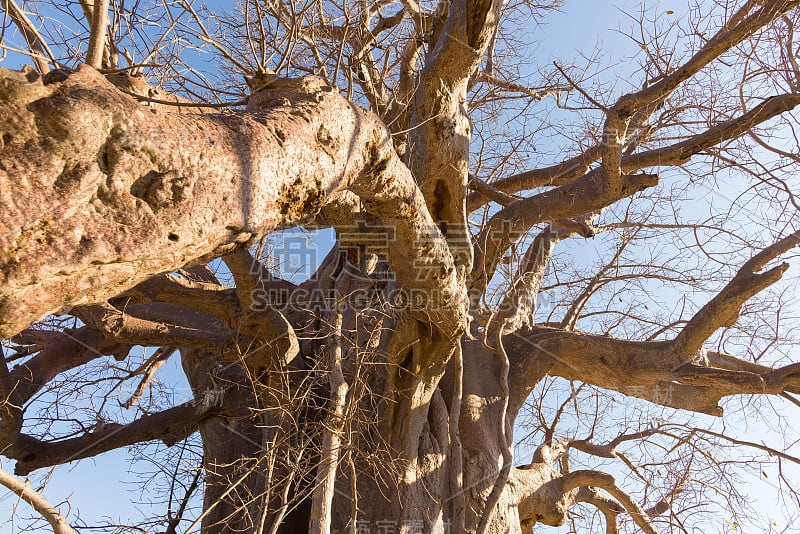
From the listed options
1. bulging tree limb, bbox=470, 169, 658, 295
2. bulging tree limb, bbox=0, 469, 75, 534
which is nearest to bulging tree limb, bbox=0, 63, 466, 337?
bulging tree limb, bbox=0, 469, 75, 534

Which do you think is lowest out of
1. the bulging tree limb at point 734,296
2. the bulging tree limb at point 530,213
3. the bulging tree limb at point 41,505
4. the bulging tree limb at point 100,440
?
the bulging tree limb at point 41,505

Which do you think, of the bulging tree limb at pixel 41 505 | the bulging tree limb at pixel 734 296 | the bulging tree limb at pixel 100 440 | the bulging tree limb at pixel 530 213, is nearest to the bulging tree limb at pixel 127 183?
the bulging tree limb at pixel 41 505

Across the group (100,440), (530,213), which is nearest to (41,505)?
(100,440)

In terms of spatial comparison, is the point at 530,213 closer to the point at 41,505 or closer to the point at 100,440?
the point at 41,505

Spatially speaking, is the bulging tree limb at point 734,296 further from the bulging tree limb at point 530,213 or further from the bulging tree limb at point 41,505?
the bulging tree limb at point 41,505

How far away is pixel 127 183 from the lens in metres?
1.04

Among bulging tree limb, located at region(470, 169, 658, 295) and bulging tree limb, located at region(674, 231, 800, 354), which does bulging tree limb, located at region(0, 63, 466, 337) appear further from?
bulging tree limb, located at region(674, 231, 800, 354)

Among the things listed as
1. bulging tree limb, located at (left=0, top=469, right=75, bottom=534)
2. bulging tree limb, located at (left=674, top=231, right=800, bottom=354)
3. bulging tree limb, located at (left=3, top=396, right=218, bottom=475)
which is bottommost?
bulging tree limb, located at (left=0, top=469, right=75, bottom=534)

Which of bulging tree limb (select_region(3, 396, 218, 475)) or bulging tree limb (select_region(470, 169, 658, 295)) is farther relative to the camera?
bulging tree limb (select_region(470, 169, 658, 295))

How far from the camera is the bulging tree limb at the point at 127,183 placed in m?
0.88

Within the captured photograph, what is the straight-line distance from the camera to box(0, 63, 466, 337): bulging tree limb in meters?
0.88

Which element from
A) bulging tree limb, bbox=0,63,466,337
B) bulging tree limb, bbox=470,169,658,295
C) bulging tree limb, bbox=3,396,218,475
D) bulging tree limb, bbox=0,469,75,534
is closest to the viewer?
bulging tree limb, bbox=0,63,466,337

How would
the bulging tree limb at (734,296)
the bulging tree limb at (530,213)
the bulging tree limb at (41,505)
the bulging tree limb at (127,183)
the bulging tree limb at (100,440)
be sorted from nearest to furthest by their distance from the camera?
the bulging tree limb at (127,183) → the bulging tree limb at (41,505) → the bulging tree limb at (734,296) → the bulging tree limb at (100,440) → the bulging tree limb at (530,213)

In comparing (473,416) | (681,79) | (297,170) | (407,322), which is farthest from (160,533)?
(681,79)
